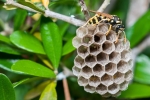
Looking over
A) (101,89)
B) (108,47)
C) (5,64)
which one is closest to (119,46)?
(108,47)

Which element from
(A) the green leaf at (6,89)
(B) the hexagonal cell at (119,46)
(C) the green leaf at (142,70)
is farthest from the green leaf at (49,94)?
(C) the green leaf at (142,70)

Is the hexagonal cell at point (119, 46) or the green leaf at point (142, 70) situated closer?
the hexagonal cell at point (119, 46)

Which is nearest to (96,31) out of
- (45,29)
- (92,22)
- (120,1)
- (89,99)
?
(92,22)

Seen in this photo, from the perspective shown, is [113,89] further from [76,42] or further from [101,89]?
[76,42]

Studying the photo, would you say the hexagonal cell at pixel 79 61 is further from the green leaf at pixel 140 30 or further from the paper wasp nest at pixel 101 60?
the green leaf at pixel 140 30

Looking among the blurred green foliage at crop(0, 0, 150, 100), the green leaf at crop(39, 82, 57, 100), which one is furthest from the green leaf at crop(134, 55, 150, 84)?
the green leaf at crop(39, 82, 57, 100)

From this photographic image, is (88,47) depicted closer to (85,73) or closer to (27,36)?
(85,73)
